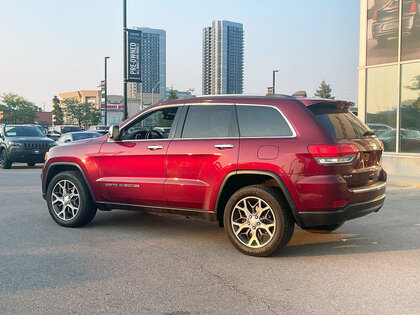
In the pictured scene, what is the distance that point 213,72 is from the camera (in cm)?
9900

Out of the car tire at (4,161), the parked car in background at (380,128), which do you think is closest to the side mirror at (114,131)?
the parked car in background at (380,128)

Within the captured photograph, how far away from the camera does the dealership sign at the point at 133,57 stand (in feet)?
73.8

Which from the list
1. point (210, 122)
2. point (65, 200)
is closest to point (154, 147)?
point (210, 122)

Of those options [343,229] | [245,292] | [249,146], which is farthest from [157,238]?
[343,229]

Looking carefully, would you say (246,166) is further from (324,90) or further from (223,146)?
(324,90)

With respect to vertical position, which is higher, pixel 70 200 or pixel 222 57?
pixel 222 57

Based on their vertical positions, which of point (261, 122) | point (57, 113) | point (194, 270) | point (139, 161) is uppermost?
point (57, 113)

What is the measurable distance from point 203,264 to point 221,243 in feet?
3.11

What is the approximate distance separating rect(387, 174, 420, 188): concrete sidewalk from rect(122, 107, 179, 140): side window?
8.53m

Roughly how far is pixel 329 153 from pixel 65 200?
3.95 meters

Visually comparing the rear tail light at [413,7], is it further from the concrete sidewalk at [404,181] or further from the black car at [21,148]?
the black car at [21,148]

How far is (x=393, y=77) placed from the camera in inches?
615

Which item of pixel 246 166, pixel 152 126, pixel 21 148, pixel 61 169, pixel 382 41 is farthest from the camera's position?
pixel 21 148

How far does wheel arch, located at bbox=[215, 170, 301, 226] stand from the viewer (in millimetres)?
5027
